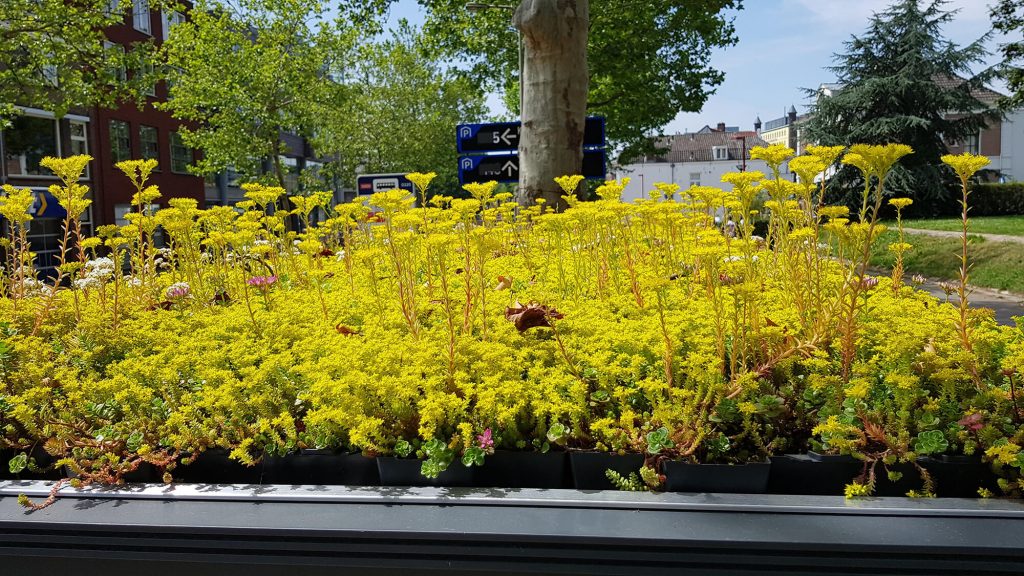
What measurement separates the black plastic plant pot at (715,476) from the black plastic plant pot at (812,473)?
0.22 feet

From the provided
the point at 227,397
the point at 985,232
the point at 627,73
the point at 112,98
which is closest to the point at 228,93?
the point at 112,98

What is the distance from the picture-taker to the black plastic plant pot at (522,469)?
1.59m

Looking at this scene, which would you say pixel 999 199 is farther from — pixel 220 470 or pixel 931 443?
pixel 220 470

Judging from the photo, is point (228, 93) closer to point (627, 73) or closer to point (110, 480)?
point (627, 73)

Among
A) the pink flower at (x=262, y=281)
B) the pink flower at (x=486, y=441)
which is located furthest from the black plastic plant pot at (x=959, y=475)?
the pink flower at (x=262, y=281)

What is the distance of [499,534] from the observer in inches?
49.5

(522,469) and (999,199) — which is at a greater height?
(999,199)

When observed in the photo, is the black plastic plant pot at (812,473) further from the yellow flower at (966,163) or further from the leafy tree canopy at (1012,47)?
the leafy tree canopy at (1012,47)

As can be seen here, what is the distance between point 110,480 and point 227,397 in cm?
30

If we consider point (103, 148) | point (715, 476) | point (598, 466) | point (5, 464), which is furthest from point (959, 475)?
point (103, 148)

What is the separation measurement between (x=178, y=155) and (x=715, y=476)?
1339 inches

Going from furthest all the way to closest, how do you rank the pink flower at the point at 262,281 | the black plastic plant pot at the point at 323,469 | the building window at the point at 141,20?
the building window at the point at 141,20, the pink flower at the point at 262,281, the black plastic plant pot at the point at 323,469

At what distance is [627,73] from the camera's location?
17422 mm

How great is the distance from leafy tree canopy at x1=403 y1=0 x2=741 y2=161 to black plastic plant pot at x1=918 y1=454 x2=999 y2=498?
15729mm
